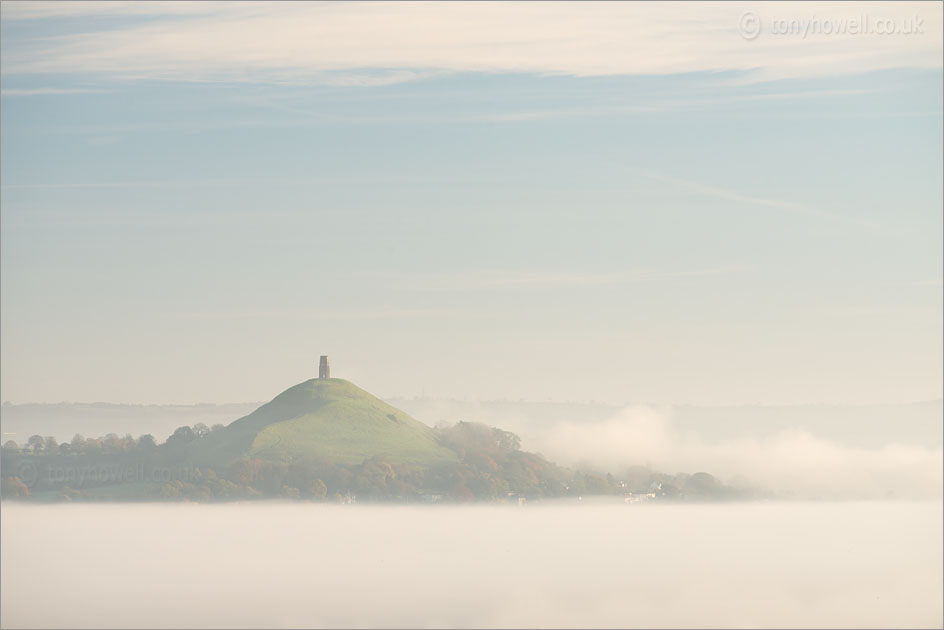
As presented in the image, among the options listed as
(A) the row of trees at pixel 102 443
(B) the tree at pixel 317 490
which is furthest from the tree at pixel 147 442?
(B) the tree at pixel 317 490

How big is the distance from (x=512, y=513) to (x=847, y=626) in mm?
41472

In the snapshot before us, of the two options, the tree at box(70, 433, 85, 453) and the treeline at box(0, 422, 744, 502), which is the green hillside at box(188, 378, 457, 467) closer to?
the treeline at box(0, 422, 744, 502)

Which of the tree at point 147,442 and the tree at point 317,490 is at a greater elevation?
the tree at point 147,442

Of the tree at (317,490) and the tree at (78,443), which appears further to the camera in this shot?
the tree at (317,490)

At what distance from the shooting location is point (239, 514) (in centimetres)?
10369

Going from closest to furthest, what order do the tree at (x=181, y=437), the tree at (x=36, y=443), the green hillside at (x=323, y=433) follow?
the tree at (x=36, y=443) → the tree at (x=181, y=437) → the green hillside at (x=323, y=433)

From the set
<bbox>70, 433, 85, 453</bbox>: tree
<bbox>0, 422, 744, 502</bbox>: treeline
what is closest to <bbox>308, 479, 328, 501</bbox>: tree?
<bbox>0, 422, 744, 502</bbox>: treeline

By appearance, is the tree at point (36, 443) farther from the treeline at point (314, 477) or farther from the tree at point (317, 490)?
the tree at point (317, 490)

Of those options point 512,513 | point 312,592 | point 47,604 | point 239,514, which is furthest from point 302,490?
point 47,604

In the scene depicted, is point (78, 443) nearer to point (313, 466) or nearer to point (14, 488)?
point (14, 488)

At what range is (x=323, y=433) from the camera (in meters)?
118

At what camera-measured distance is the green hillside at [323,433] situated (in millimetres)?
115750

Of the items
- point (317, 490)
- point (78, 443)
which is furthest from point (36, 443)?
point (317, 490)

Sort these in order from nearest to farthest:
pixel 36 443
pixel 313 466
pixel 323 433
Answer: pixel 36 443 → pixel 313 466 → pixel 323 433
